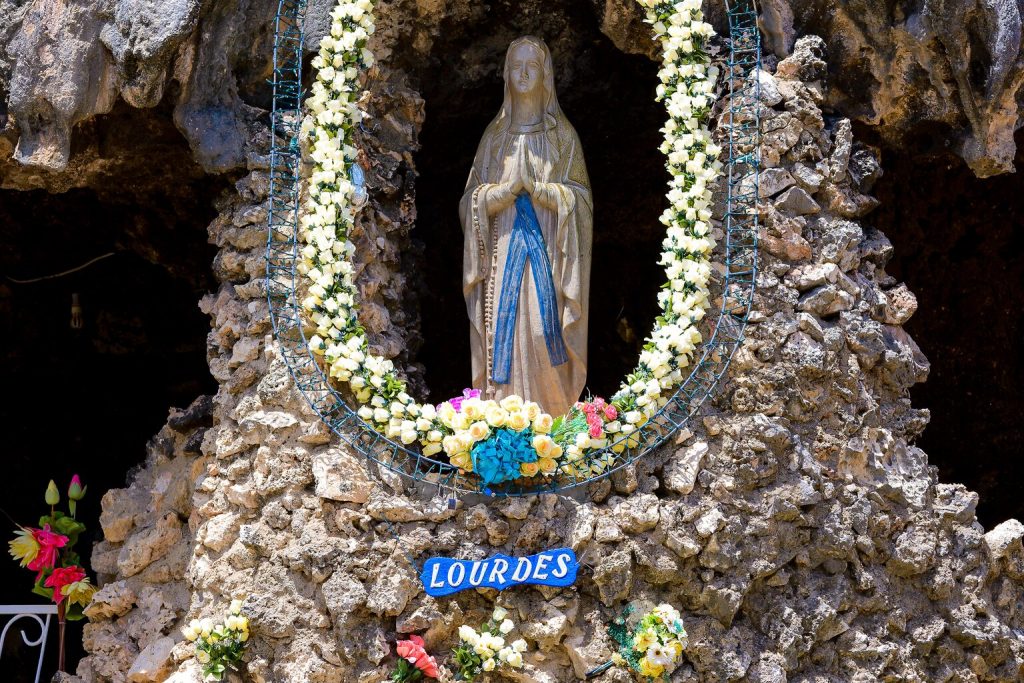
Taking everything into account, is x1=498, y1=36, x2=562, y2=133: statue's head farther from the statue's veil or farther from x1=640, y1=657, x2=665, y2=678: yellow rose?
x1=640, y1=657, x2=665, y2=678: yellow rose

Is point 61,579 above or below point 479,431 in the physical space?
below

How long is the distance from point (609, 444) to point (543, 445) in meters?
0.32

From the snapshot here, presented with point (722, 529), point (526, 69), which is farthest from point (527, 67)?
point (722, 529)

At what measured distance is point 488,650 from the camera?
588 cm

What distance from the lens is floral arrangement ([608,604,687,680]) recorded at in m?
5.77

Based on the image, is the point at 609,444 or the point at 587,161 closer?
the point at 609,444

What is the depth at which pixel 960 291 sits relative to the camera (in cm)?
877

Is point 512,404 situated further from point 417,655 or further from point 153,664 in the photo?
point 153,664

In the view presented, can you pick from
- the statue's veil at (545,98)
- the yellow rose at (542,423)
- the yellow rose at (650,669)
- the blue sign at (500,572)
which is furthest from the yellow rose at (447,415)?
the statue's veil at (545,98)

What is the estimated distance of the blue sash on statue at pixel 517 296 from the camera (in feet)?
21.7

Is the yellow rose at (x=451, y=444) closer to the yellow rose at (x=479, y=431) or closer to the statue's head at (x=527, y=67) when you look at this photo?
the yellow rose at (x=479, y=431)

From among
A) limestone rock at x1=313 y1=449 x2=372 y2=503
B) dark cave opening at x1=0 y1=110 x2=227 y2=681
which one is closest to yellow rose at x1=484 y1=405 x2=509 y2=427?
limestone rock at x1=313 y1=449 x2=372 y2=503

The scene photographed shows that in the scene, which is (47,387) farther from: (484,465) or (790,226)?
(790,226)

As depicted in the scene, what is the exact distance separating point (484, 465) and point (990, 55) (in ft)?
9.67
